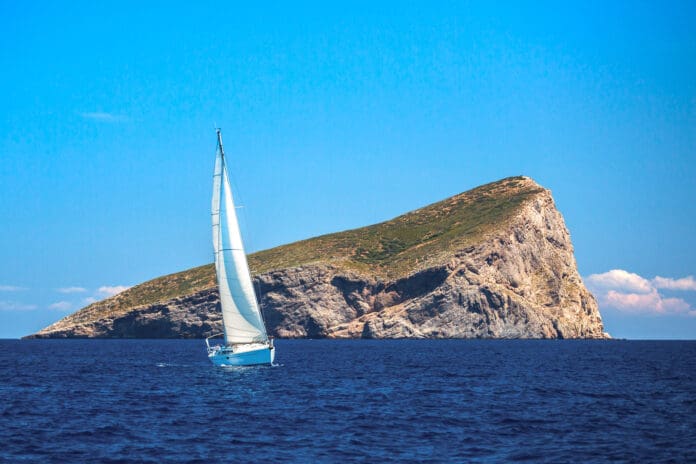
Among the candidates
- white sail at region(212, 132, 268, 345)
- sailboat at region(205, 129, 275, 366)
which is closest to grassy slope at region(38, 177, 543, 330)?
sailboat at region(205, 129, 275, 366)

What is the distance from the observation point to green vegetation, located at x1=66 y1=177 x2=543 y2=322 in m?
144

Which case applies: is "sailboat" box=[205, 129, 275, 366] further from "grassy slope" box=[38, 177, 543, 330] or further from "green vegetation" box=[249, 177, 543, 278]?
"green vegetation" box=[249, 177, 543, 278]

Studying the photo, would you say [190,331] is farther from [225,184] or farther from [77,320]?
[225,184]

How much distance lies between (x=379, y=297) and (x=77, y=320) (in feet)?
221

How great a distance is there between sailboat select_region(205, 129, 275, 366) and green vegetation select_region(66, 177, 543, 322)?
80077mm

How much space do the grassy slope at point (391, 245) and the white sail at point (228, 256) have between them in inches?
3204

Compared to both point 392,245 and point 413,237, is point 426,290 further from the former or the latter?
point 413,237

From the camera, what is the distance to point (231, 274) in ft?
185

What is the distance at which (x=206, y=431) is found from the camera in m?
30.8

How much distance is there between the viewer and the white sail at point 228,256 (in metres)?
56.0

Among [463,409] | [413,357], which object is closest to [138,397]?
[463,409]

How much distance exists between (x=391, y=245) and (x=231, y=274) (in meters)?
103

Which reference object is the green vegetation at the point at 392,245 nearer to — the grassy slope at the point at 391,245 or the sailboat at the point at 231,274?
the grassy slope at the point at 391,245

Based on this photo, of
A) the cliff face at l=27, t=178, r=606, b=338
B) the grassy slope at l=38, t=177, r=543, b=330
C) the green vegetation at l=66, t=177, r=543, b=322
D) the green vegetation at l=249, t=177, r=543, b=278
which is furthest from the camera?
the grassy slope at l=38, t=177, r=543, b=330
